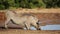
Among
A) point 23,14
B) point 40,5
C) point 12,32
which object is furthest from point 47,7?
point 12,32

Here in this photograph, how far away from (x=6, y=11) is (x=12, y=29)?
0.59 ft

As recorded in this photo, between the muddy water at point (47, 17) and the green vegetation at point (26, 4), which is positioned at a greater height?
the green vegetation at point (26, 4)

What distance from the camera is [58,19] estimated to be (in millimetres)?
2637

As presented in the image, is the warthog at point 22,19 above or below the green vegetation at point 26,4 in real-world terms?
→ below

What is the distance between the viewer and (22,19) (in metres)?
2.68

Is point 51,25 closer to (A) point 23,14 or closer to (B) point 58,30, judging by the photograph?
(B) point 58,30

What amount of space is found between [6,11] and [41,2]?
13.5 inches

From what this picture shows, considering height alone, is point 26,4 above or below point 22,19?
above

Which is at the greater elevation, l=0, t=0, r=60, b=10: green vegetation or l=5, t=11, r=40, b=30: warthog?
l=0, t=0, r=60, b=10: green vegetation

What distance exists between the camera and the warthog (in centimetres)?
266

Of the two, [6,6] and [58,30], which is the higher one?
[6,6]

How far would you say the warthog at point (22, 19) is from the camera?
8.72ft

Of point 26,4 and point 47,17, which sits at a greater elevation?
point 26,4

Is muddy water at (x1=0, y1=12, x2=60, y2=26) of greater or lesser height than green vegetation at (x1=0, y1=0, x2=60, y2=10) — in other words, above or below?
below
